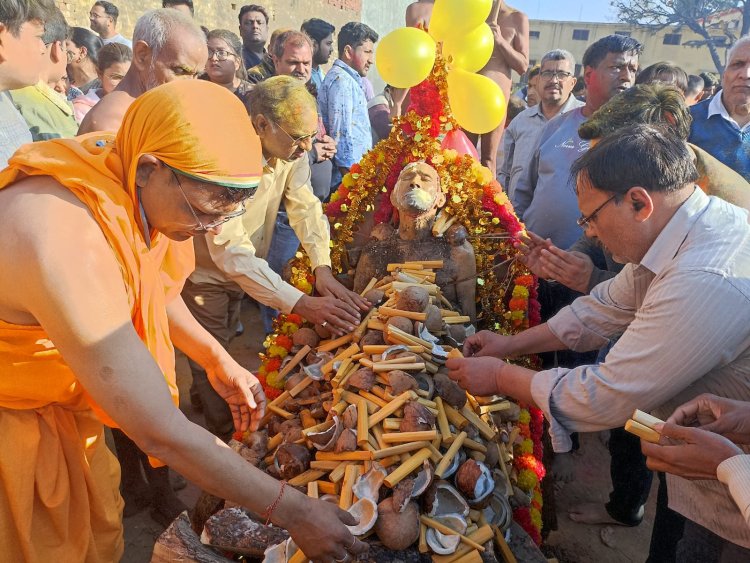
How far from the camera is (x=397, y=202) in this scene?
3506mm

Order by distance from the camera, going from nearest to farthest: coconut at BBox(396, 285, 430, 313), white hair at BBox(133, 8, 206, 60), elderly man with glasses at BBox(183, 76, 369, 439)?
white hair at BBox(133, 8, 206, 60) < coconut at BBox(396, 285, 430, 313) < elderly man with glasses at BBox(183, 76, 369, 439)

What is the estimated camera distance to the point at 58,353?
66.3 inches

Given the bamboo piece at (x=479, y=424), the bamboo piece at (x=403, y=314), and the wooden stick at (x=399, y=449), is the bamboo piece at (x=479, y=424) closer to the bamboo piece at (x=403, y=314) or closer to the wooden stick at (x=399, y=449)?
the wooden stick at (x=399, y=449)

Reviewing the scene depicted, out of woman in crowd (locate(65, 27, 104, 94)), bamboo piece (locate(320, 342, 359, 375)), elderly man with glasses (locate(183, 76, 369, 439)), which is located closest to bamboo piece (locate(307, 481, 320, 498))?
bamboo piece (locate(320, 342, 359, 375))

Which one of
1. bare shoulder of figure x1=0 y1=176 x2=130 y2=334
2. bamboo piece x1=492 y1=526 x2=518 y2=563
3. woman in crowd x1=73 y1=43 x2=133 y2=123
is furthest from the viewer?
woman in crowd x1=73 y1=43 x2=133 y2=123

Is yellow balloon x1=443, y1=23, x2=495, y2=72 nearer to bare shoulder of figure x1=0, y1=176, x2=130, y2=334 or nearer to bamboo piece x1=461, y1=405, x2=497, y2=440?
bamboo piece x1=461, y1=405, x2=497, y2=440

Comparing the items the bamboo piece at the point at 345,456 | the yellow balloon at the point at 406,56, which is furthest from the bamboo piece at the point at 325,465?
the yellow balloon at the point at 406,56

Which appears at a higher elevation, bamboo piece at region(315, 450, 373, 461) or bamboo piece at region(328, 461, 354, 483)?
bamboo piece at region(315, 450, 373, 461)

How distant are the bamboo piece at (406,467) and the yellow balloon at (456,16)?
3.00 metres

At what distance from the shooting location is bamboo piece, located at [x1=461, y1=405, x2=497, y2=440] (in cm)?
258

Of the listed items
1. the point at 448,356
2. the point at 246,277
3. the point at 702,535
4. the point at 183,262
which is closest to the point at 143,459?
the point at 246,277

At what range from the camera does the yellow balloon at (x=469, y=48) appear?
151 inches

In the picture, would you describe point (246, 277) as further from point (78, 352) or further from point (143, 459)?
point (78, 352)

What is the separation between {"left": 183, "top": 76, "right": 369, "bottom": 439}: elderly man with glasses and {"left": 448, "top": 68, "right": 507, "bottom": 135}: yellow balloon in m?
1.12
